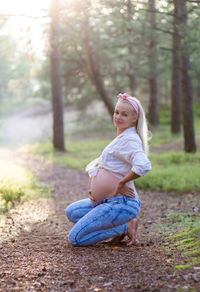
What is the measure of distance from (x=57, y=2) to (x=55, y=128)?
7.59 meters

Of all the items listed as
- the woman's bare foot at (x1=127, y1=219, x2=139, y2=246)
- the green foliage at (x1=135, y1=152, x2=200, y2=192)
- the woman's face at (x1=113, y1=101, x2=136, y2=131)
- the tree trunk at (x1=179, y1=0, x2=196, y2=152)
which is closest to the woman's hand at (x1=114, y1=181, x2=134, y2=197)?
the woman's bare foot at (x1=127, y1=219, x2=139, y2=246)

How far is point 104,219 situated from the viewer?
13.5ft

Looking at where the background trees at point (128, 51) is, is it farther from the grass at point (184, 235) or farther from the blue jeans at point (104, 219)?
the blue jeans at point (104, 219)

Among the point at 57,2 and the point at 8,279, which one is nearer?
the point at 8,279

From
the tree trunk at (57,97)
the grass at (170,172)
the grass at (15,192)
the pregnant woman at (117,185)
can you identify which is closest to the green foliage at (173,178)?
the grass at (170,172)

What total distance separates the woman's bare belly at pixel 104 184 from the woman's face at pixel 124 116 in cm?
58

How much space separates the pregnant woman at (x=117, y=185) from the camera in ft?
13.3

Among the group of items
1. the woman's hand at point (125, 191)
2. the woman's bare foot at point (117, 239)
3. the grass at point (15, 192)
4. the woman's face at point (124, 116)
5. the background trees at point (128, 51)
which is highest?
the background trees at point (128, 51)

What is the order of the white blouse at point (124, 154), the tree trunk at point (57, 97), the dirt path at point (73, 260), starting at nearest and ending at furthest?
the dirt path at point (73, 260) → the white blouse at point (124, 154) → the tree trunk at point (57, 97)

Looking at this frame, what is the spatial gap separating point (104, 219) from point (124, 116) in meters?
1.22

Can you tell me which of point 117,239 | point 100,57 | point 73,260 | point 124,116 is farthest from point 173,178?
point 100,57

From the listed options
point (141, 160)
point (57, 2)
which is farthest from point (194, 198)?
point (57, 2)

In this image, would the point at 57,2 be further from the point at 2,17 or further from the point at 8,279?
the point at 8,279

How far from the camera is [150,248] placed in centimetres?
416
